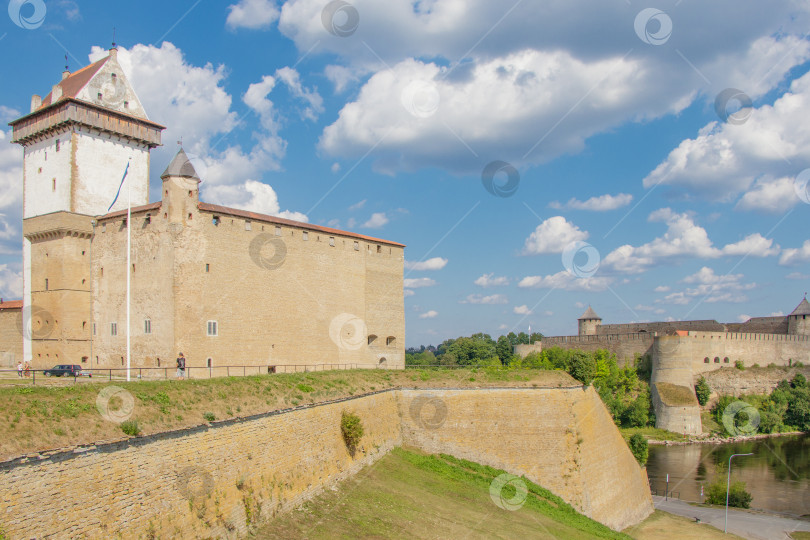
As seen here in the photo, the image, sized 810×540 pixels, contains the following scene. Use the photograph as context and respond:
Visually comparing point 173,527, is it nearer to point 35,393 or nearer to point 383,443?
point 35,393

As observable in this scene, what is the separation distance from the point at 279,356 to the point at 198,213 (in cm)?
877

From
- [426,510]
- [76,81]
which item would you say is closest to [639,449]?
[426,510]

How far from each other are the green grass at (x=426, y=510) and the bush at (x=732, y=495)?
14.1 metres

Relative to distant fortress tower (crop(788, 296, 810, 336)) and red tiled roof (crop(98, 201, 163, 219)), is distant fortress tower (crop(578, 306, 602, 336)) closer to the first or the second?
distant fortress tower (crop(788, 296, 810, 336))

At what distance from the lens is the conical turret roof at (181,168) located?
28.9 meters

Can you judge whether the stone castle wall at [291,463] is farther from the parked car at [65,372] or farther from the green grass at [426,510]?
the parked car at [65,372]

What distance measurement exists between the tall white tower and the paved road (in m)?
35.0

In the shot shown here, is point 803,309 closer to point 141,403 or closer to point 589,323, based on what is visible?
point 589,323

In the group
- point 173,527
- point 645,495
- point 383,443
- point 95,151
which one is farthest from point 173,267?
point 645,495

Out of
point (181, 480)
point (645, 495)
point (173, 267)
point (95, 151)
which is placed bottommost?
point (645, 495)

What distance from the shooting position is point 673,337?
63.1 metres

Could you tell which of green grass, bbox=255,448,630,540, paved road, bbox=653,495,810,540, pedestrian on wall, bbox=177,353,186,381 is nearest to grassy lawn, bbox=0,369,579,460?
green grass, bbox=255,448,630,540

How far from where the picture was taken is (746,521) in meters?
33.9

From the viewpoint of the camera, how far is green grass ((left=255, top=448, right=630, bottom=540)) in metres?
18.1
